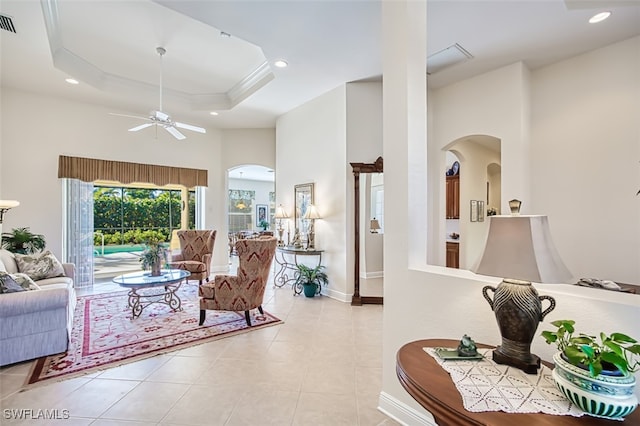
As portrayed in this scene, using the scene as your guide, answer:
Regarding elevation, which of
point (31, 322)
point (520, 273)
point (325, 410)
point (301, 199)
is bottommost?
point (325, 410)

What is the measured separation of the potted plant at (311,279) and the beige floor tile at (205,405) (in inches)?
102

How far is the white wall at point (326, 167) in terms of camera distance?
187 inches

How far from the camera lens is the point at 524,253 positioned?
117 centimetres

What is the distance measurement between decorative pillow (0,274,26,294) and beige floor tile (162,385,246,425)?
6.34 feet

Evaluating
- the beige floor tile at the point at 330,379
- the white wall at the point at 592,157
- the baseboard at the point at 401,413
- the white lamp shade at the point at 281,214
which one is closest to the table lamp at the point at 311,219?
the white lamp shade at the point at 281,214

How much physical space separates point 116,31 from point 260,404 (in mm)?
4383

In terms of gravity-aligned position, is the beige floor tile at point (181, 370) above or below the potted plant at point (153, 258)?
below

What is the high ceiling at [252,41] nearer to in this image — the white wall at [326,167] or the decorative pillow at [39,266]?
the white wall at [326,167]

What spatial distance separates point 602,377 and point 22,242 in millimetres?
6300

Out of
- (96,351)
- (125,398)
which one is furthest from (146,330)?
(125,398)

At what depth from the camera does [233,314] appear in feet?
13.1

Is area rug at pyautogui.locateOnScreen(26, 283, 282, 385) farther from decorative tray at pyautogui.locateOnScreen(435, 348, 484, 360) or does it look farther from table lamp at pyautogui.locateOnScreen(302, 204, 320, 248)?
decorative tray at pyautogui.locateOnScreen(435, 348, 484, 360)

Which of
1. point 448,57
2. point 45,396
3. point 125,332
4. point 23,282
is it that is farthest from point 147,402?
point 448,57

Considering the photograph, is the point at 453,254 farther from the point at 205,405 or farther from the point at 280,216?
the point at 205,405
